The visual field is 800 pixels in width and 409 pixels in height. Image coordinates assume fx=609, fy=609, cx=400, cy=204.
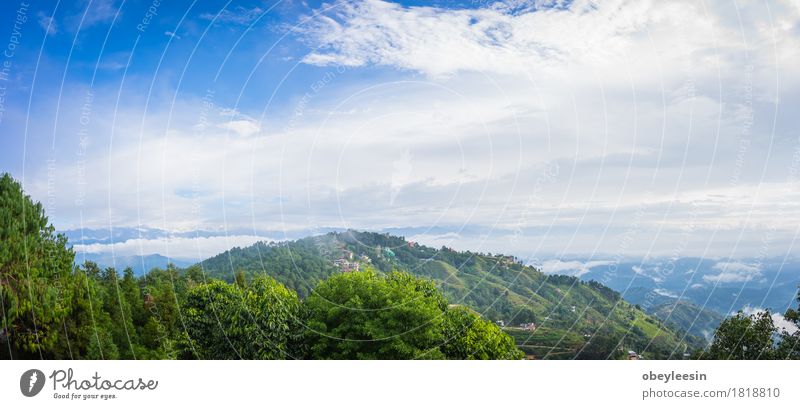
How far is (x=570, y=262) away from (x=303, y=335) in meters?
7.66

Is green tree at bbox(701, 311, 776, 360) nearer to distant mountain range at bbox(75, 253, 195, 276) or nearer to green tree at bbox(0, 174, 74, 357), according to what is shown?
distant mountain range at bbox(75, 253, 195, 276)

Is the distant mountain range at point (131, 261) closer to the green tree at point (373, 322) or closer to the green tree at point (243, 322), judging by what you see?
the green tree at point (243, 322)

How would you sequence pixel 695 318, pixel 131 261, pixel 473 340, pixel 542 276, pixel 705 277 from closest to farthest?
1. pixel 705 277
2. pixel 131 261
3. pixel 695 318
4. pixel 473 340
5. pixel 542 276

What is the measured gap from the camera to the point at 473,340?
16.9 m

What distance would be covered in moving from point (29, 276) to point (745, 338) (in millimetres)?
17676

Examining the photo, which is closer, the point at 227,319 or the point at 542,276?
the point at 227,319

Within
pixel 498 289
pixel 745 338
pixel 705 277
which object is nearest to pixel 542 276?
pixel 498 289

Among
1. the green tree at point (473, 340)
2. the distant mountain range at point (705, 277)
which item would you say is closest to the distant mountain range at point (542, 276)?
the distant mountain range at point (705, 277)

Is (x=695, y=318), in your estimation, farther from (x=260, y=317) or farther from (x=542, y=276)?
(x=542, y=276)

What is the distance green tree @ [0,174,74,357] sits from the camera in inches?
522

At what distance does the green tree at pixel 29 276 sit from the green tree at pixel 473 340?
9.64m
